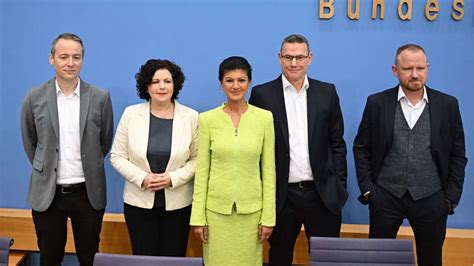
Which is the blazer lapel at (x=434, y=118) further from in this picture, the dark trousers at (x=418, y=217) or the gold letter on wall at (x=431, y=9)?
the gold letter on wall at (x=431, y=9)

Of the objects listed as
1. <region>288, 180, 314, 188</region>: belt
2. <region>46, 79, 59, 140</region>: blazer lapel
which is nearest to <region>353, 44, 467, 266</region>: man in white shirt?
<region>288, 180, 314, 188</region>: belt

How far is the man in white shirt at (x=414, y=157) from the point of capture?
262 centimetres

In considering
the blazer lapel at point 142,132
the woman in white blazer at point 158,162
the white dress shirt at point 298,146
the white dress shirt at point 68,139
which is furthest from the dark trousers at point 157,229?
the white dress shirt at point 298,146

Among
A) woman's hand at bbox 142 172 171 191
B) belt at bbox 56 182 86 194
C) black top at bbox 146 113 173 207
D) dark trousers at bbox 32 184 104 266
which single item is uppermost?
black top at bbox 146 113 173 207

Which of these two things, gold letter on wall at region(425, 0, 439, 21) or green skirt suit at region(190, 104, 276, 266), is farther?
gold letter on wall at region(425, 0, 439, 21)

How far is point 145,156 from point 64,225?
0.67 meters

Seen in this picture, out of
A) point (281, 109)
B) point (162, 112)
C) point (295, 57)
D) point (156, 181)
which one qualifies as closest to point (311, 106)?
point (281, 109)

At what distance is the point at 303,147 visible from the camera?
2648mm

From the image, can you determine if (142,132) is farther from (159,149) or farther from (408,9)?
(408,9)

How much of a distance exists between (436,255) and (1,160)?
9.67 ft

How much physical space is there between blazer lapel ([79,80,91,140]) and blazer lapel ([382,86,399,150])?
158 centimetres

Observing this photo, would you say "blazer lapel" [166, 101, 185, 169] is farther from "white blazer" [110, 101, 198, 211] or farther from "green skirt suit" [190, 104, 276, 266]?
"green skirt suit" [190, 104, 276, 266]

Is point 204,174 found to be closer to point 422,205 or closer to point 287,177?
point 287,177

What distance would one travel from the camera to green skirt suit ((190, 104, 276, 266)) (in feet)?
7.97
